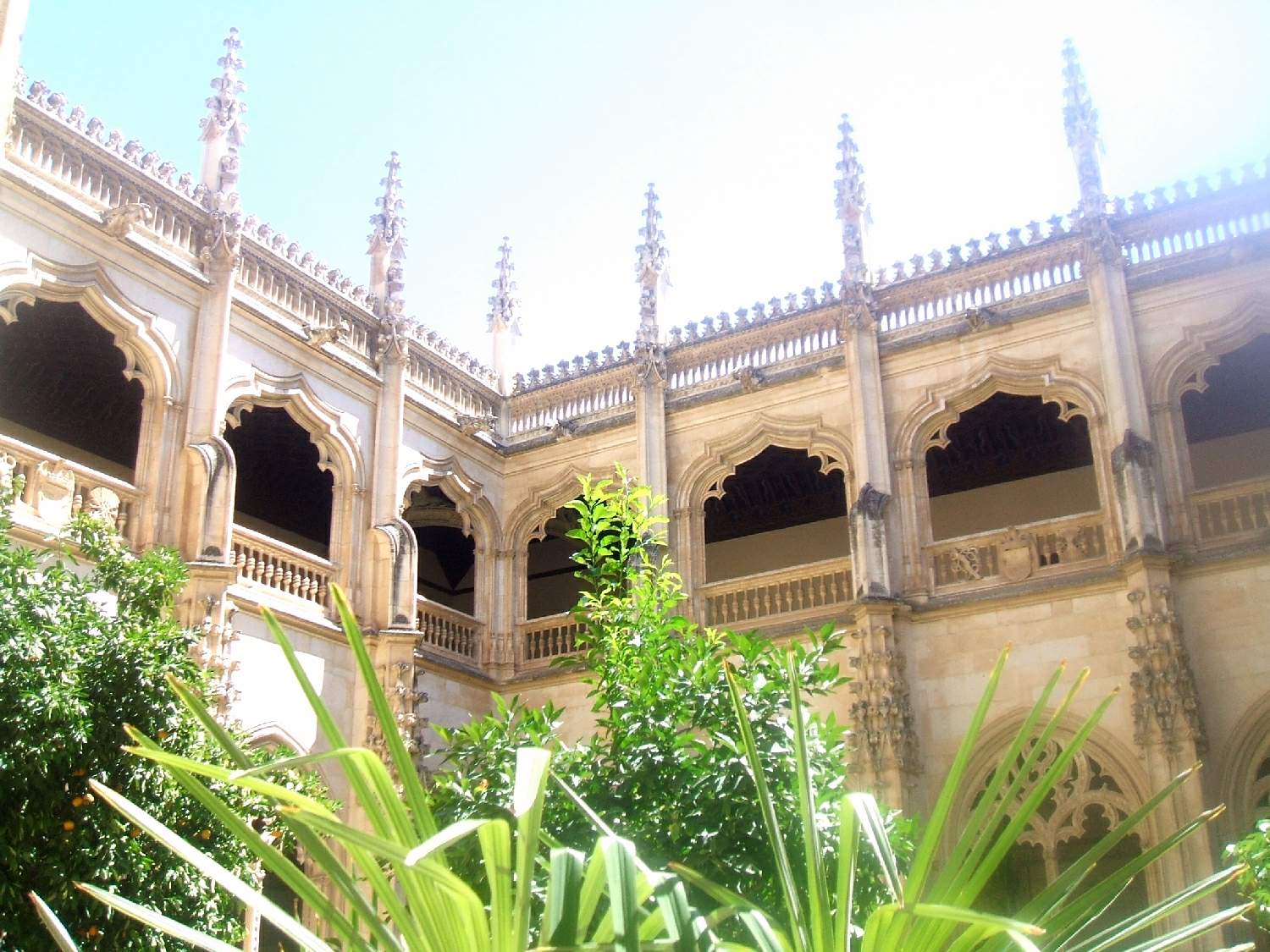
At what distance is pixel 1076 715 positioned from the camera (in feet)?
44.7

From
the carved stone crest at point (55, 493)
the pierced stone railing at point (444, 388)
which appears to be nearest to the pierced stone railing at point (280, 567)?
the carved stone crest at point (55, 493)

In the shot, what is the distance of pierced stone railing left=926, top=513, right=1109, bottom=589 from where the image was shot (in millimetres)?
14398

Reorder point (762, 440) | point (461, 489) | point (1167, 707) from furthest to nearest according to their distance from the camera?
point (461, 489) → point (762, 440) → point (1167, 707)

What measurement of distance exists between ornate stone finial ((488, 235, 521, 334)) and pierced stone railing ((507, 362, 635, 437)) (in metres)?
1.40

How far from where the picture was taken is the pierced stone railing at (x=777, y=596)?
52.0ft

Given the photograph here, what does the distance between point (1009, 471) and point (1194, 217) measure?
16.3 feet

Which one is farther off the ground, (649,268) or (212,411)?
(649,268)

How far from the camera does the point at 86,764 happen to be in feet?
25.5

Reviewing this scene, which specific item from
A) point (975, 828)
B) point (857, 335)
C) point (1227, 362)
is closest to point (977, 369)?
point (857, 335)

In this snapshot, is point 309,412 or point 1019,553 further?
point 309,412

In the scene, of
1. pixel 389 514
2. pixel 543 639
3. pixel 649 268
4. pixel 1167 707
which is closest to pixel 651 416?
pixel 649 268

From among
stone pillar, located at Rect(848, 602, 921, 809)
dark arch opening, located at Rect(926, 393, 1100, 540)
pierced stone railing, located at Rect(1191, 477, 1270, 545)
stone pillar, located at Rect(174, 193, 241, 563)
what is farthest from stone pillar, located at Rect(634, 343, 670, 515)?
pierced stone railing, located at Rect(1191, 477, 1270, 545)

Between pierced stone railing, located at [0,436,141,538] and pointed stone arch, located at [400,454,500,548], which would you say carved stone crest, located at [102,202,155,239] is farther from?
pointed stone arch, located at [400,454,500,548]

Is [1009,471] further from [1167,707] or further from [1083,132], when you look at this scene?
[1167,707]
